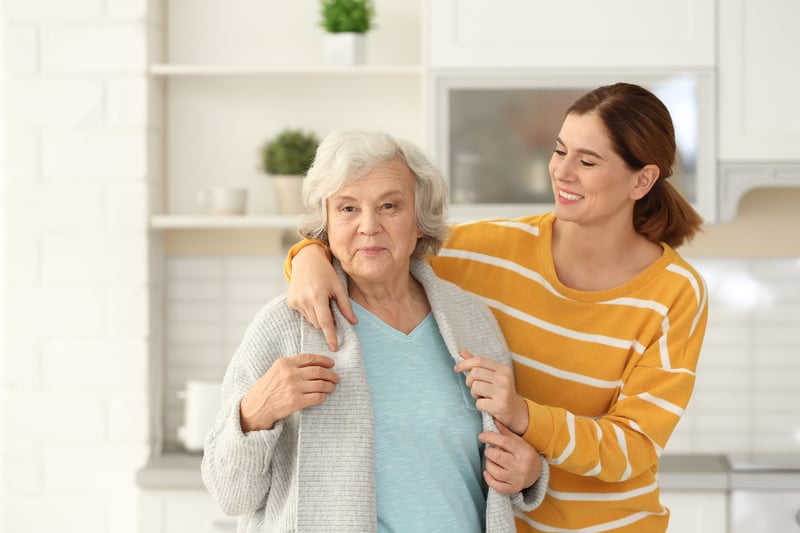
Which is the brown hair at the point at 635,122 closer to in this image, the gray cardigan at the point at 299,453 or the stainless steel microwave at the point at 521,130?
the gray cardigan at the point at 299,453

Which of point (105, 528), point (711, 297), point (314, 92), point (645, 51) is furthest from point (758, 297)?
point (105, 528)

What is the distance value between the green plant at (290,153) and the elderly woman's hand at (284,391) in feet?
5.41

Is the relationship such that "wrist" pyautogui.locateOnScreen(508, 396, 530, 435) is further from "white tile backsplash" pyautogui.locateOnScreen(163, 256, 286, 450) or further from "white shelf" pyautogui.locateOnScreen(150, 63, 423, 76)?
"white tile backsplash" pyautogui.locateOnScreen(163, 256, 286, 450)

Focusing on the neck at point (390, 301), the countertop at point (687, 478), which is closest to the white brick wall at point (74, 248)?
the countertop at point (687, 478)

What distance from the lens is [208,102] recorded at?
317 centimetres

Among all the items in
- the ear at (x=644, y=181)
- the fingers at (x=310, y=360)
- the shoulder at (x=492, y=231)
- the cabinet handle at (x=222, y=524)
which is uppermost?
the ear at (x=644, y=181)

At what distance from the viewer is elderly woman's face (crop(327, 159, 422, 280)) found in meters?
1.49

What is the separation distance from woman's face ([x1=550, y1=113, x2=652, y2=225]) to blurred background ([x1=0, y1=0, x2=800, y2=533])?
1175 millimetres

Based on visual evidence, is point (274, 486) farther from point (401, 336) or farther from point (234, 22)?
point (234, 22)

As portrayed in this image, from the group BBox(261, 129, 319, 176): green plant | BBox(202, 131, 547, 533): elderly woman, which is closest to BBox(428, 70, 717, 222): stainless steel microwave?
BBox(261, 129, 319, 176): green plant

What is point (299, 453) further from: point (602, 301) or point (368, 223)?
point (602, 301)

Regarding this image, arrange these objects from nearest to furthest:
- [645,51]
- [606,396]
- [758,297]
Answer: [606,396]
[645,51]
[758,297]

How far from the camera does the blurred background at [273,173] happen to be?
280 centimetres

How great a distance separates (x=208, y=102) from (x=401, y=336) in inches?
72.8
